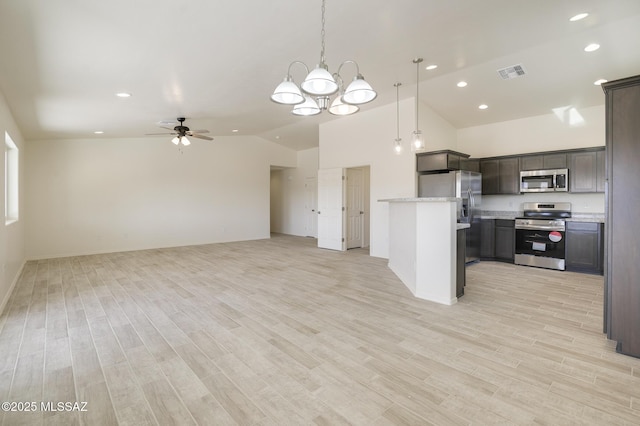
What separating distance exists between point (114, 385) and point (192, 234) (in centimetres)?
719

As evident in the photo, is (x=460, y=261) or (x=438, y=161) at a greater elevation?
(x=438, y=161)

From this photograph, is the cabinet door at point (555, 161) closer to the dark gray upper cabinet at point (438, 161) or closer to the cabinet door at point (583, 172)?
the cabinet door at point (583, 172)

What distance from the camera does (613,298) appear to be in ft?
8.39

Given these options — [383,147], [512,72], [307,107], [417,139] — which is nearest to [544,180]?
[512,72]

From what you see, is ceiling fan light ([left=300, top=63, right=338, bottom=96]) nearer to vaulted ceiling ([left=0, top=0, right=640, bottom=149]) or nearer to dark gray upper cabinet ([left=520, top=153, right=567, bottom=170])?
vaulted ceiling ([left=0, top=0, right=640, bottom=149])

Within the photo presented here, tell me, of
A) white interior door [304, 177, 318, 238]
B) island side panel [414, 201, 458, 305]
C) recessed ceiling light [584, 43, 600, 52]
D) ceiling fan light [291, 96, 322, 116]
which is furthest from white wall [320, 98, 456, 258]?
ceiling fan light [291, 96, 322, 116]

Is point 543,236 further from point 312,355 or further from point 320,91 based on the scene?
point 320,91

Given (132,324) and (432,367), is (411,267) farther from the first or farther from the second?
(132,324)

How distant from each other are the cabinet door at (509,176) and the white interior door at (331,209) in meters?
3.53

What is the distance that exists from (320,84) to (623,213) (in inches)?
107

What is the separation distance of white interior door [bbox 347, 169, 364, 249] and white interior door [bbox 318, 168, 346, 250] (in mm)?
Result: 346

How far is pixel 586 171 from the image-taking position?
5449 millimetres

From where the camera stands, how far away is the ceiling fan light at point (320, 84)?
2.13 meters

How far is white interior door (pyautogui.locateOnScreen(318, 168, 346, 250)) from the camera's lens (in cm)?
771
